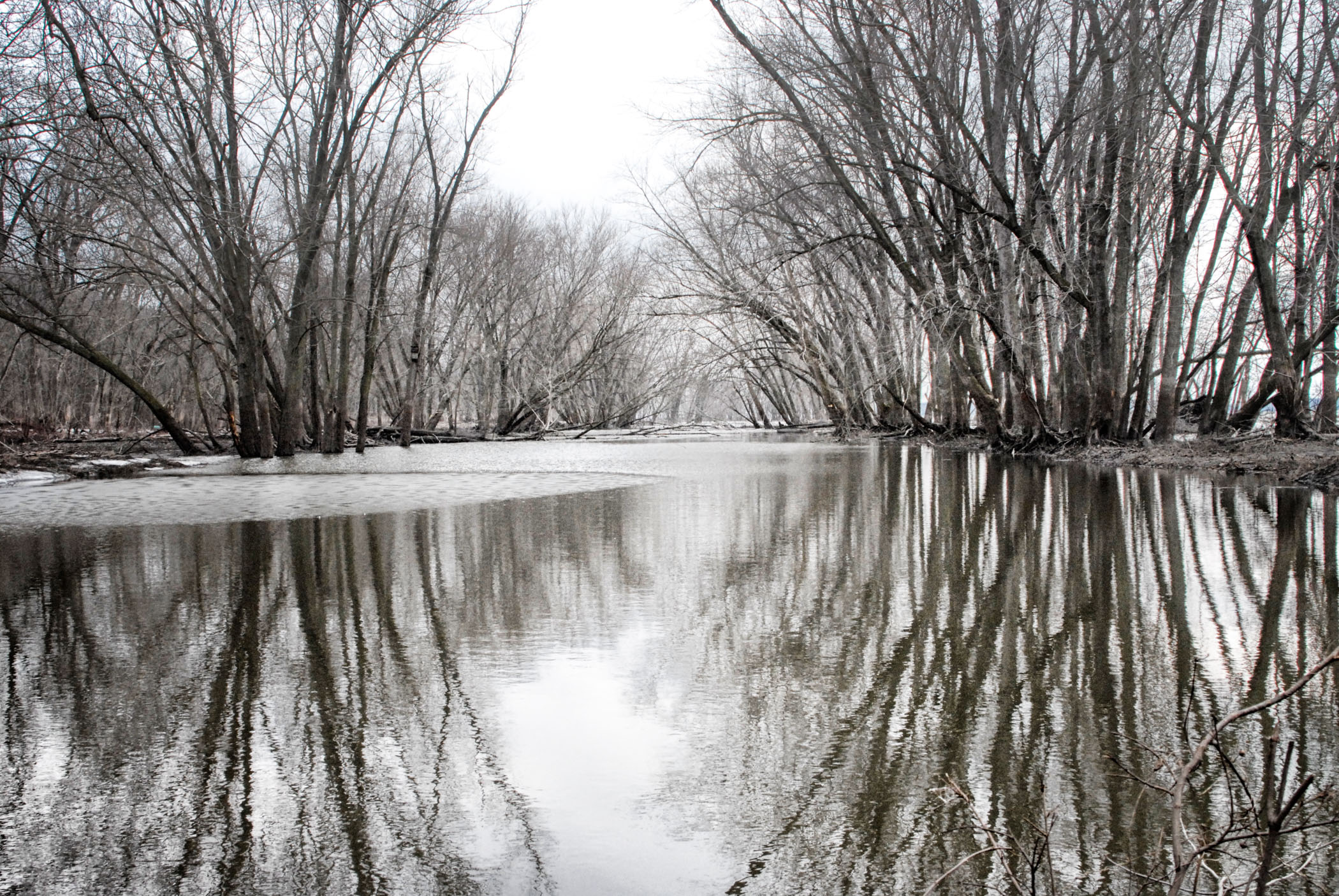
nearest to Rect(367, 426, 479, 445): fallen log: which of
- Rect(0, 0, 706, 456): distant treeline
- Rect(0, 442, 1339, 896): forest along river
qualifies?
Rect(0, 0, 706, 456): distant treeline

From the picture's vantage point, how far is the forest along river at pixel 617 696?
78.8 inches

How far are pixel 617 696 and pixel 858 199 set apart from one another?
11.7 metres

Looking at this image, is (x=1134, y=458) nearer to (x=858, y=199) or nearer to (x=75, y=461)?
(x=858, y=199)

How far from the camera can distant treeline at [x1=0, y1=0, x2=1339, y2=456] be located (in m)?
12.7

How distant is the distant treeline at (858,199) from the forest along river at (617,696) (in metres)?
7.58

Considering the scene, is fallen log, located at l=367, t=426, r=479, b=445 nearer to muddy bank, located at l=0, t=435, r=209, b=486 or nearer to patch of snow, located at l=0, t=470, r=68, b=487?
muddy bank, located at l=0, t=435, r=209, b=486

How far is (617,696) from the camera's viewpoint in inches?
121

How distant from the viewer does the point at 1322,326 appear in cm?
1351

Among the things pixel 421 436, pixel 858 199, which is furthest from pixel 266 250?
pixel 858 199

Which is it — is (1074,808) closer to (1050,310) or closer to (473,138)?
(1050,310)

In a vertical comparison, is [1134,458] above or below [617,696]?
above

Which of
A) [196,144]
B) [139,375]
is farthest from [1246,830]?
[139,375]

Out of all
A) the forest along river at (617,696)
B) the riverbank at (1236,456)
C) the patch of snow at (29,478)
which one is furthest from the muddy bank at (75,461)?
the riverbank at (1236,456)

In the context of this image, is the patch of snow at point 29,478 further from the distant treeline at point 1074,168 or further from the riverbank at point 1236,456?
the riverbank at point 1236,456
